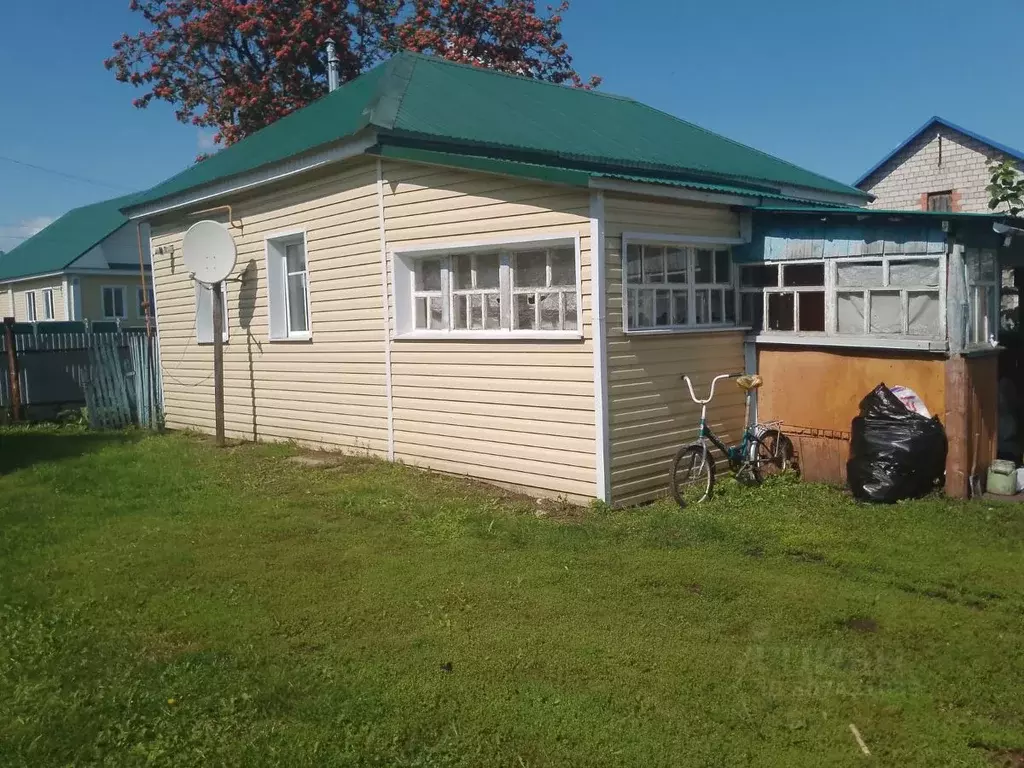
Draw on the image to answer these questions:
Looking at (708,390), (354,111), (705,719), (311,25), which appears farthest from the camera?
→ (311,25)

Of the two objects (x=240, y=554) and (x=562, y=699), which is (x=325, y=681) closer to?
(x=562, y=699)

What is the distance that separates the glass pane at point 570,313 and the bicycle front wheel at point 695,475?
58.3 inches

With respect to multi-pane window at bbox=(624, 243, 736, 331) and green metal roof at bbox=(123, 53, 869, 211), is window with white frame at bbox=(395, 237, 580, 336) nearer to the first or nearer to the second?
multi-pane window at bbox=(624, 243, 736, 331)

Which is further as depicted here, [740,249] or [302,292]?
[302,292]

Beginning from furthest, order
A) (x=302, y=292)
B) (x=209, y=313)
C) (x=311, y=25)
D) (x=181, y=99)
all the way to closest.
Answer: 1. (x=181, y=99)
2. (x=311, y=25)
3. (x=209, y=313)
4. (x=302, y=292)

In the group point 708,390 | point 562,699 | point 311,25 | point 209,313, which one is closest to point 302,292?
point 209,313

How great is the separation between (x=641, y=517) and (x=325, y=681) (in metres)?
3.71

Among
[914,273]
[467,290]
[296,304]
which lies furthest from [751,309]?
[296,304]

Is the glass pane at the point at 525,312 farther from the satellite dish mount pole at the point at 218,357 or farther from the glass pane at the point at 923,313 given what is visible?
the satellite dish mount pole at the point at 218,357

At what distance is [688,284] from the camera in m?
8.69

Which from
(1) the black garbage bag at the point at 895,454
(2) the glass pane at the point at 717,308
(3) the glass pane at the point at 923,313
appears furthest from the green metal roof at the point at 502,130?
(1) the black garbage bag at the point at 895,454

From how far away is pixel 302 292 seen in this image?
11.6m

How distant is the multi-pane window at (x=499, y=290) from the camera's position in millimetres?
8102

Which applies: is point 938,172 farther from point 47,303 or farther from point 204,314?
point 47,303
